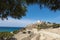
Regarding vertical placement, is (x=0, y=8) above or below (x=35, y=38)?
above

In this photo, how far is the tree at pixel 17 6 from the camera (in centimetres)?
902

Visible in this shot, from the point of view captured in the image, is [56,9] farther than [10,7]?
No

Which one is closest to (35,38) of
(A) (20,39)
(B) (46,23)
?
(A) (20,39)

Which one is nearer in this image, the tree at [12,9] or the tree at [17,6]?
the tree at [17,6]

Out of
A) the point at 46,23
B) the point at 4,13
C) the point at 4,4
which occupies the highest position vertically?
the point at 4,4

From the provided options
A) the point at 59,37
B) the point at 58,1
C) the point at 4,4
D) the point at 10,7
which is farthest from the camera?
the point at 59,37

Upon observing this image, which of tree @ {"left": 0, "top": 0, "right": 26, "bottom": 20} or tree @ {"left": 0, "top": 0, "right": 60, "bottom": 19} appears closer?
tree @ {"left": 0, "top": 0, "right": 60, "bottom": 19}

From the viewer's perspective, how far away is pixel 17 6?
36.1ft

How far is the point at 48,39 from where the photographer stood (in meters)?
20.1

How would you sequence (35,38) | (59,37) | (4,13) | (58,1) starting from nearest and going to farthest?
(58,1), (4,13), (59,37), (35,38)

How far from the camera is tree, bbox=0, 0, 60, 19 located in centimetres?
902

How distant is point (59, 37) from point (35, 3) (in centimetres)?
1127

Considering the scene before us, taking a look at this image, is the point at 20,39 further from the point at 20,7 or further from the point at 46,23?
the point at 20,7

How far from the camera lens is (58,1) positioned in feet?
28.8
